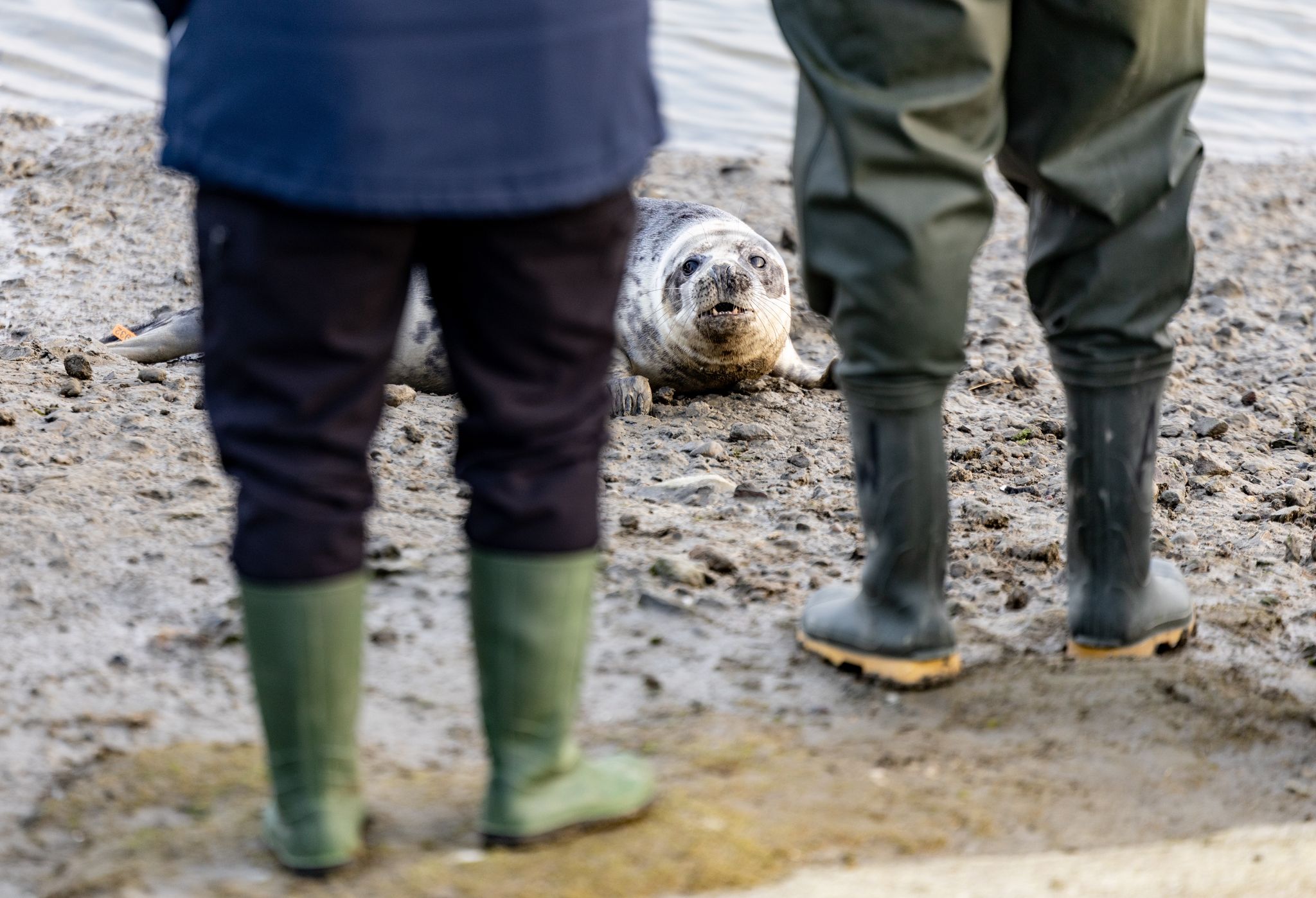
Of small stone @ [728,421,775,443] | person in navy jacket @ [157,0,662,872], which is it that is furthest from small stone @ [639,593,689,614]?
small stone @ [728,421,775,443]

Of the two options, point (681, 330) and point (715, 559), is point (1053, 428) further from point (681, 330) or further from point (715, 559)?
point (715, 559)

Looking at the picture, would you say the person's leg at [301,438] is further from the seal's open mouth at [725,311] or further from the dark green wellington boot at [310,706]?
the seal's open mouth at [725,311]

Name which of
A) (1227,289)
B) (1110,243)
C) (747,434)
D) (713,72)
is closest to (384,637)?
(1110,243)

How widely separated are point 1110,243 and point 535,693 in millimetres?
1436

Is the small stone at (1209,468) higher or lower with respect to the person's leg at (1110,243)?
lower

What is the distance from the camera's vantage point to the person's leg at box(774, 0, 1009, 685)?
2.52 metres

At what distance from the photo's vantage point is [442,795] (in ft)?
7.66

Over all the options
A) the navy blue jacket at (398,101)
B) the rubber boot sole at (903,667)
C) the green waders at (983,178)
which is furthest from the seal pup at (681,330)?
the navy blue jacket at (398,101)

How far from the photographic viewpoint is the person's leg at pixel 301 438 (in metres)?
1.83

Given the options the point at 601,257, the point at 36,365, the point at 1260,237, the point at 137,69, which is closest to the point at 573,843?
the point at 601,257

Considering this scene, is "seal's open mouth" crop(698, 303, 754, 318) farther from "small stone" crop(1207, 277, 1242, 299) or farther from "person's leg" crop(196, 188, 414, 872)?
"person's leg" crop(196, 188, 414, 872)

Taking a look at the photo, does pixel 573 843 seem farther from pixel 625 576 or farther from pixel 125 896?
pixel 625 576

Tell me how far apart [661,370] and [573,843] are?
3.07 m

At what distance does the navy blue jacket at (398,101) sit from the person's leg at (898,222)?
0.77 meters
